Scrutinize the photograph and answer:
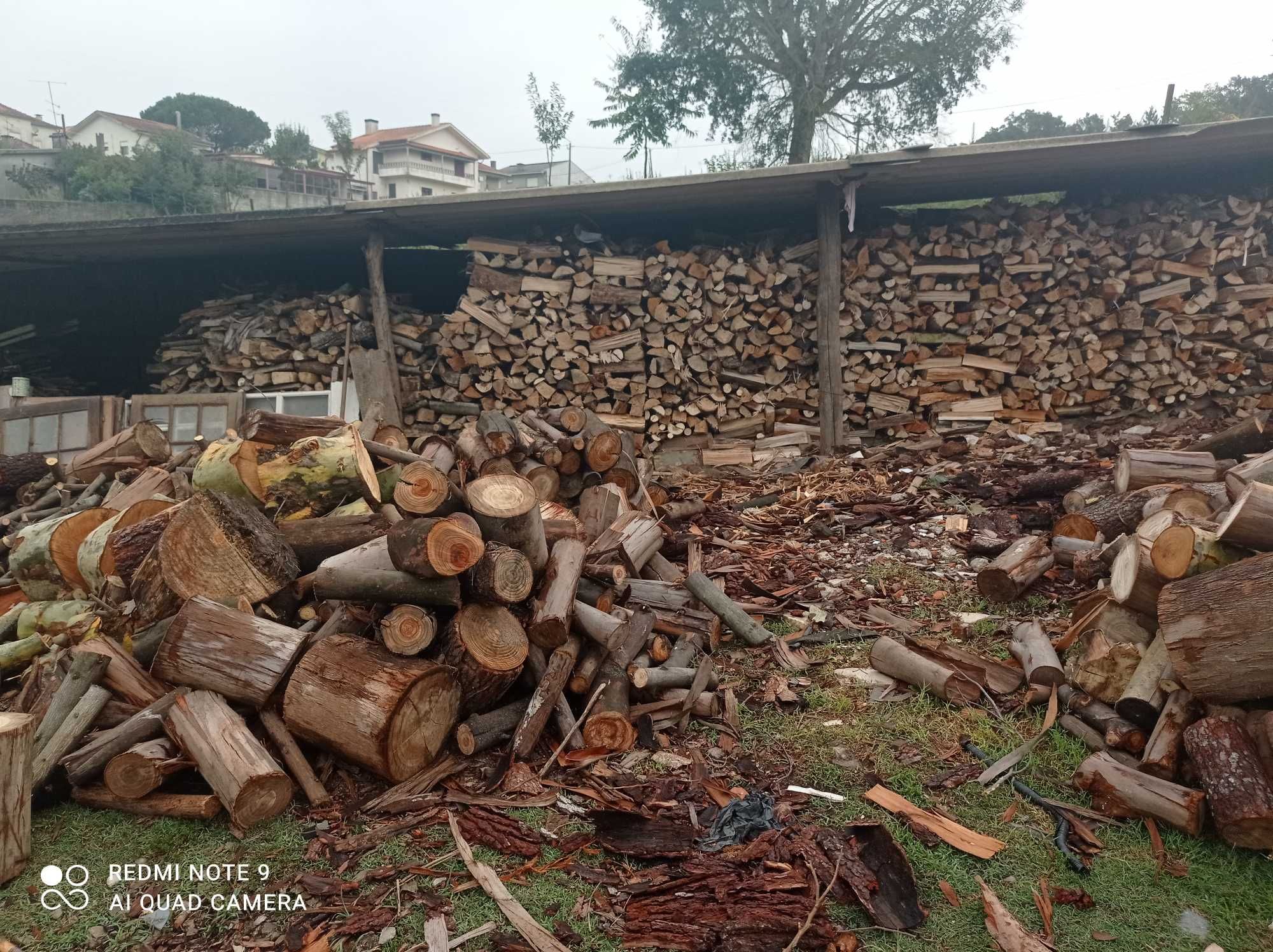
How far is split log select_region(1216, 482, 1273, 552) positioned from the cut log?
300 centimetres

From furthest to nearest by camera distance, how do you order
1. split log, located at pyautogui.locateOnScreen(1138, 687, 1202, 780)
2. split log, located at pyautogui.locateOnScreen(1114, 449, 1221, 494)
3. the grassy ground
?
split log, located at pyautogui.locateOnScreen(1114, 449, 1221, 494)
split log, located at pyautogui.locateOnScreen(1138, 687, 1202, 780)
the grassy ground

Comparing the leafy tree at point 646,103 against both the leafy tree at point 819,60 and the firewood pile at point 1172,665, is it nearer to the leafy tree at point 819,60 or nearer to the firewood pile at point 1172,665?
the leafy tree at point 819,60

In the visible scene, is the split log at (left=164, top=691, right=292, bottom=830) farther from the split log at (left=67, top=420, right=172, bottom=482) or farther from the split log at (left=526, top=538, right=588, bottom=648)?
the split log at (left=67, top=420, right=172, bottom=482)

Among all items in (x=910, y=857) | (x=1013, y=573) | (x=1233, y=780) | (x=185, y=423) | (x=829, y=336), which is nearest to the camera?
(x=1233, y=780)

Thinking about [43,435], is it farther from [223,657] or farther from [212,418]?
[223,657]

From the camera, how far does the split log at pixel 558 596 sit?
3662 millimetres

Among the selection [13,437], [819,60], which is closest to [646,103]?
[819,60]

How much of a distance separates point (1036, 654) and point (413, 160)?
52420 mm

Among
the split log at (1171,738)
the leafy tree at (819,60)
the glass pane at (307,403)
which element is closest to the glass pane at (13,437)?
the glass pane at (307,403)

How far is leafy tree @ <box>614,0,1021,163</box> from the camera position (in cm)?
1828

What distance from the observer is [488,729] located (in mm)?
3504

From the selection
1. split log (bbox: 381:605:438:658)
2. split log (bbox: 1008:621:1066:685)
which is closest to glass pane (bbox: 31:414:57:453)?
split log (bbox: 381:605:438:658)

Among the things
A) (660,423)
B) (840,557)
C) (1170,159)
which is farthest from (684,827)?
(1170,159)

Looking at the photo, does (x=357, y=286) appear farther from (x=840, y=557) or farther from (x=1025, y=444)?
(x=1025, y=444)
